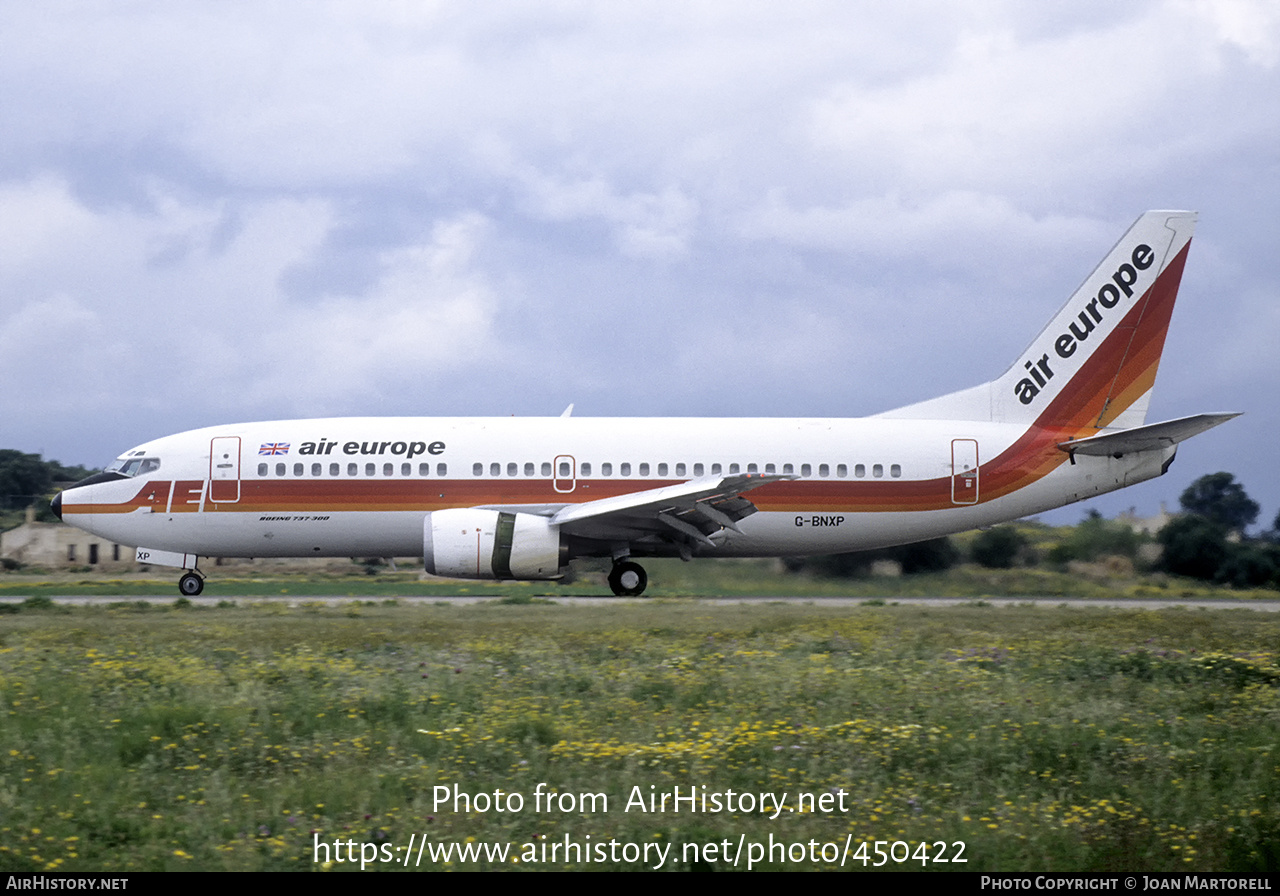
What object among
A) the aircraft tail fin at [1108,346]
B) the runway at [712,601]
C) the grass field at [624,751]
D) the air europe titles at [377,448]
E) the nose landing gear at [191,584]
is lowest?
the grass field at [624,751]

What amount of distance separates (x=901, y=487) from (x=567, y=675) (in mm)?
14290

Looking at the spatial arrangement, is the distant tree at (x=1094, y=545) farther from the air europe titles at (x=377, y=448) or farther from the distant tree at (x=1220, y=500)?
the air europe titles at (x=377, y=448)

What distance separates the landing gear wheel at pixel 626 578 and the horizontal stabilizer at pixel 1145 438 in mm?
9214

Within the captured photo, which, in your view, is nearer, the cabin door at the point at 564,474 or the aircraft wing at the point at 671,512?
the aircraft wing at the point at 671,512

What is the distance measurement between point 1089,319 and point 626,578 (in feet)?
37.4

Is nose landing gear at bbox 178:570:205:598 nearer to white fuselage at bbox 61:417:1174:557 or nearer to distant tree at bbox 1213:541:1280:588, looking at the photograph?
white fuselage at bbox 61:417:1174:557

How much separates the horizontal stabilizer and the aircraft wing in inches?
260

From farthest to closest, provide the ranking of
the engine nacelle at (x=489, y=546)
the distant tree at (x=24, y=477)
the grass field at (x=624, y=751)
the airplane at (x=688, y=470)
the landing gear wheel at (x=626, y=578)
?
the distant tree at (x=24, y=477) → the landing gear wheel at (x=626, y=578) → the airplane at (x=688, y=470) → the engine nacelle at (x=489, y=546) → the grass field at (x=624, y=751)

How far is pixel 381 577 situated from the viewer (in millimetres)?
34000

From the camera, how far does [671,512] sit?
24531mm

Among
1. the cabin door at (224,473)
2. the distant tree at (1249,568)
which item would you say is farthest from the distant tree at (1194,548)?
the cabin door at (224,473)

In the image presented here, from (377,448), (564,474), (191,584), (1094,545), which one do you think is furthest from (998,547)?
(191,584)

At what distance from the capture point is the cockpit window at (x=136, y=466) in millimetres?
25500

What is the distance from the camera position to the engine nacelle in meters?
23.3
